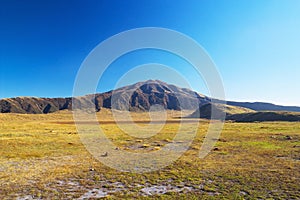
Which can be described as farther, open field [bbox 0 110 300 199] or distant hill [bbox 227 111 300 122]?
distant hill [bbox 227 111 300 122]

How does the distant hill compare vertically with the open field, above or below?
above

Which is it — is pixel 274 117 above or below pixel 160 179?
above

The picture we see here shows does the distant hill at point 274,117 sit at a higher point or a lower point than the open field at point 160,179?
higher

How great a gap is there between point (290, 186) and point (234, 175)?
469 cm

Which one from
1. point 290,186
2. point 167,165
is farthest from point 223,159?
point 290,186

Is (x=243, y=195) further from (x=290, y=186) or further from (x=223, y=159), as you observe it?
(x=223, y=159)

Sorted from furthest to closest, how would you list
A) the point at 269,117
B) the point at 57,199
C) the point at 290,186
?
the point at 269,117, the point at 290,186, the point at 57,199

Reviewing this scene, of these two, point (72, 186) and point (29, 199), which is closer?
point (29, 199)

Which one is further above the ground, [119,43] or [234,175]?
[119,43]

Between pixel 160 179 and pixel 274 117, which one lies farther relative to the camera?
pixel 274 117

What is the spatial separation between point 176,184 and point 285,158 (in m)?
17.8

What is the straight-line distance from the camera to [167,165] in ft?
88.9

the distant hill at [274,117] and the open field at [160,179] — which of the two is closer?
the open field at [160,179]

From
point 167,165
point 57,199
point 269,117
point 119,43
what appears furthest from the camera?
point 269,117
